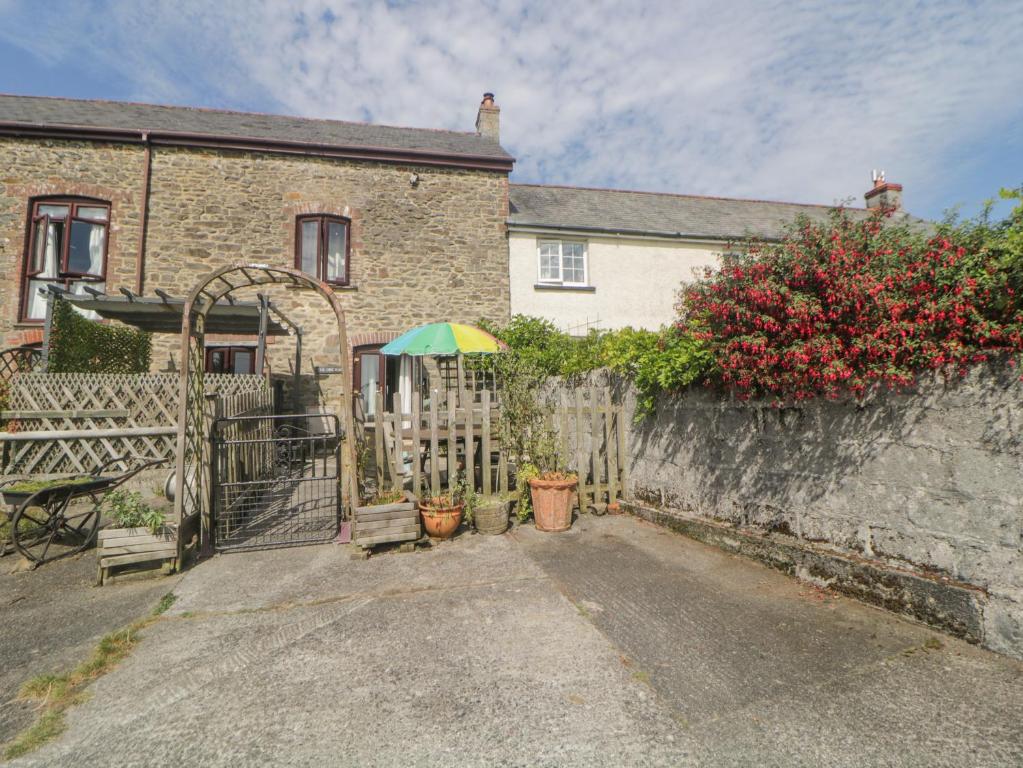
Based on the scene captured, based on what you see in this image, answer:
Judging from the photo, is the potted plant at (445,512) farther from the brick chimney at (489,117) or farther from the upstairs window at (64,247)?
the brick chimney at (489,117)

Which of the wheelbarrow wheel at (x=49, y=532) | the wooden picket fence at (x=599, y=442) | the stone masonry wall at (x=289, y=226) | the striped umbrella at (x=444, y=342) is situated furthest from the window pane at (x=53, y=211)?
the wooden picket fence at (x=599, y=442)

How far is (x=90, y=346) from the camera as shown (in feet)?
29.9

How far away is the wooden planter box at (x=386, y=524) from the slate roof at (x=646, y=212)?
9.43 m

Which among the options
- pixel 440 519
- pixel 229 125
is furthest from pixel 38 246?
pixel 440 519

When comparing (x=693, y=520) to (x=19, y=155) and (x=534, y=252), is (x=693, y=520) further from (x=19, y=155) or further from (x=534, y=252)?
(x=19, y=155)

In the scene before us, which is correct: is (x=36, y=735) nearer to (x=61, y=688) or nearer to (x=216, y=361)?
(x=61, y=688)

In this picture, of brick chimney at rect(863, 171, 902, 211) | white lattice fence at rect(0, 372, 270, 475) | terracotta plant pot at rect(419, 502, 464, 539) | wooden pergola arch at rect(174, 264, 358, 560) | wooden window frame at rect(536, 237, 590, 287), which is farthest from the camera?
brick chimney at rect(863, 171, 902, 211)

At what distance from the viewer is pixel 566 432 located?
20.1 ft

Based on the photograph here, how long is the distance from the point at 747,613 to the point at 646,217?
42.0 feet

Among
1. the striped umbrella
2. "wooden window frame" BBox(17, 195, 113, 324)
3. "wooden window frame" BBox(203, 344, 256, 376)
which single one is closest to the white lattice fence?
the striped umbrella

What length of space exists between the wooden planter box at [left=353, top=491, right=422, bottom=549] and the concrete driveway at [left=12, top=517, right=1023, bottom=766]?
635mm

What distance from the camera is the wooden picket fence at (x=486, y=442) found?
5.47m

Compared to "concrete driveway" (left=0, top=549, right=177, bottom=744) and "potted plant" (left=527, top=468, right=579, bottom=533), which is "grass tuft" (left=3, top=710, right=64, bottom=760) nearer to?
"concrete driveway" (left=0, top=549, right=177, bottom=744)

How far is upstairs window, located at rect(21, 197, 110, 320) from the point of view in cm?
1077
